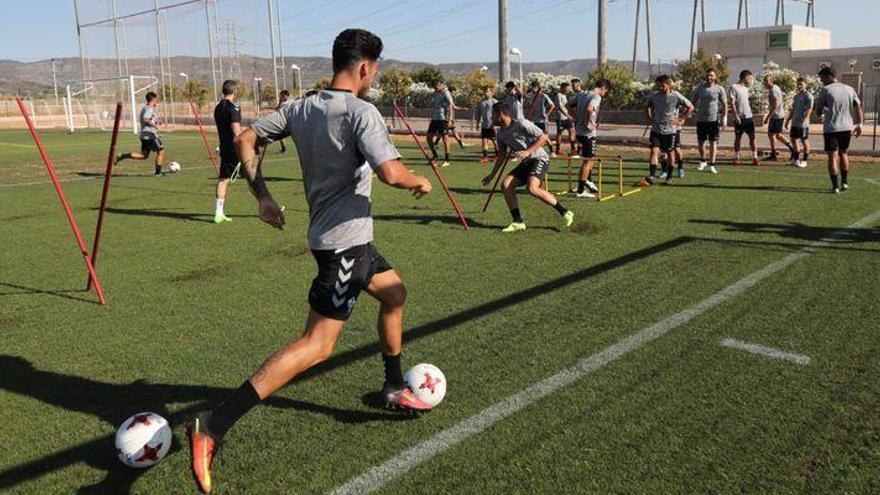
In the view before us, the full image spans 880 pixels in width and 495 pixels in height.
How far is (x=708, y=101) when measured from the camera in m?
14.0

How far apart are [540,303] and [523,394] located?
187 cm

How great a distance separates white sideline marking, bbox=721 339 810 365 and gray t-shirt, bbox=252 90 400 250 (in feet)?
9.49

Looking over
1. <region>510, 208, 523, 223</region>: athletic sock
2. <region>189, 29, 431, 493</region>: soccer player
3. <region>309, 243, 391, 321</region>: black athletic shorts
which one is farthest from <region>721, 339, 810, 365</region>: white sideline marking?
<region>510, 208, 523, 223</region>: athletic sock

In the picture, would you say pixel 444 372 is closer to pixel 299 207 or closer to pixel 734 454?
pixel 734 454

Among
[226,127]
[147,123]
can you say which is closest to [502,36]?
[147,123]

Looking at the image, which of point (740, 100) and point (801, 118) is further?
point (740, 100)

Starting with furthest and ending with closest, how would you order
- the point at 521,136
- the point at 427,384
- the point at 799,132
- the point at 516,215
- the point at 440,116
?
the point at 440,116
the point at 799,132
the point at 516,215
the point at 521,136
the point at 427,384

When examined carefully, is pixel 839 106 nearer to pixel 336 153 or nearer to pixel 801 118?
pixel 801 118

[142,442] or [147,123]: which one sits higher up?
[147,123]

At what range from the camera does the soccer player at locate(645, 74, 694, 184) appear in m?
13.0

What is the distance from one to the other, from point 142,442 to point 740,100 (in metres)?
15.0

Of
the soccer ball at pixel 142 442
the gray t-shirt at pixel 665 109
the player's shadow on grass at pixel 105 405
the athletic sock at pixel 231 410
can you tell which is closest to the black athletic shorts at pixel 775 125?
the gray t-shirt at pixel 665 109

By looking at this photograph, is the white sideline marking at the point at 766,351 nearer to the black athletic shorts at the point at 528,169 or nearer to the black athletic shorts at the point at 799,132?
the black athletic shorts at the point at 528,169

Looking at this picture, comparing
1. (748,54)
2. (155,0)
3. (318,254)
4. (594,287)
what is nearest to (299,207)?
(594,287)
